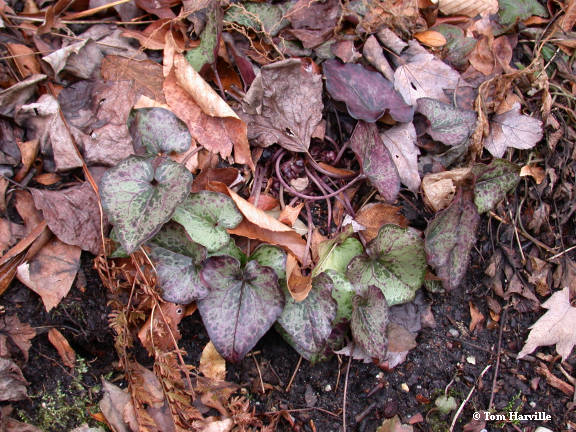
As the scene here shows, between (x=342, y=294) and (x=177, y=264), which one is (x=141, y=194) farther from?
(x=342, y=294)

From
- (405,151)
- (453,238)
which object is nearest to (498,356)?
(453,238)

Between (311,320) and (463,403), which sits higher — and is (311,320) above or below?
above

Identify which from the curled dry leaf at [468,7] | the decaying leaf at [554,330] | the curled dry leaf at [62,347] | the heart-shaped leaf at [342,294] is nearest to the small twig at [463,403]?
the decaying leaf at [554,330]

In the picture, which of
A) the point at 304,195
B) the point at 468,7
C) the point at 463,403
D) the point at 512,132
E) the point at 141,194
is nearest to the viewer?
the point at 141,194

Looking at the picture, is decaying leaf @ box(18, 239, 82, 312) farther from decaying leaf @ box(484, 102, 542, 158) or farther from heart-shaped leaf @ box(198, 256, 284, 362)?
decaying leaf @ box(484, 102, 542, 158)

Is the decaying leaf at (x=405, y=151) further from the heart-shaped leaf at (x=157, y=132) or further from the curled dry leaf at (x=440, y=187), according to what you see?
the heart-shaped leaf at (x=157, y=132)

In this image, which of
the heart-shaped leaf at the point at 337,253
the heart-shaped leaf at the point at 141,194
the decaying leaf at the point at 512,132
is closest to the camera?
the heart-shaped leaf at the point at 141,194

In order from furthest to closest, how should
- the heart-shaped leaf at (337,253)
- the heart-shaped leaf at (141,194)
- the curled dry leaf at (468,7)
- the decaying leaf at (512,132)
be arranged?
the curled dry leaf at (468,7) < the decaying leaf at (512,132) < the heart-shaped leaf at (337,253) < the heart-shaped leaf at (141,194)

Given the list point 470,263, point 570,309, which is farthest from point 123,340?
point 570,309
